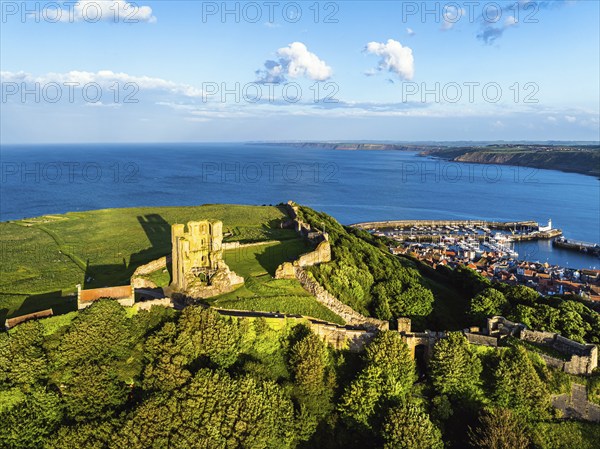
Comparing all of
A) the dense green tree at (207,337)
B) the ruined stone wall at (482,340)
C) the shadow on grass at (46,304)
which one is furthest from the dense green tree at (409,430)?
the shadow on grass at (46,304)

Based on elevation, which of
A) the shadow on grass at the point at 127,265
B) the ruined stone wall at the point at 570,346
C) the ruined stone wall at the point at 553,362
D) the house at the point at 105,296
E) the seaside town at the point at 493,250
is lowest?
the seaside town at the point at 493,250

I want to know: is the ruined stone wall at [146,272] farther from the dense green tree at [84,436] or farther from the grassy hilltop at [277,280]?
the dense green tree at [84,436]

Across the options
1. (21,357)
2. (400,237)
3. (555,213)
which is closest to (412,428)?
(21,357)

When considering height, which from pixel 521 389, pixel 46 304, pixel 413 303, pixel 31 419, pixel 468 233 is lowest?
pixel 468 233

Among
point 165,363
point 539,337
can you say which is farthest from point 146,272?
point 539,337

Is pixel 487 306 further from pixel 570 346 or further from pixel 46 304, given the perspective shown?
pixel 46 304

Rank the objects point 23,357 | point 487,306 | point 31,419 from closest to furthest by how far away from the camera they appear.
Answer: point 31,419 < point 23,357 < point 487,306

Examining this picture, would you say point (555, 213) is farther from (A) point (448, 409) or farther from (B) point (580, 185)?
(A) point (448, 409)
